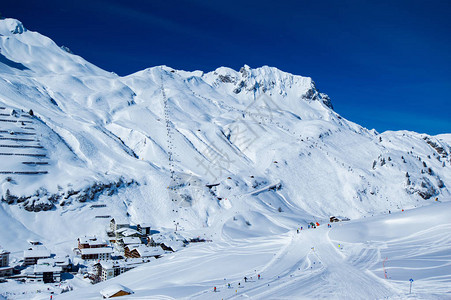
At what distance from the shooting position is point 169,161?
86875 mm

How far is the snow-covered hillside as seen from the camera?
63688 millimetres

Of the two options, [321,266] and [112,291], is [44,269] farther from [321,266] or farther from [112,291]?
[321,266]

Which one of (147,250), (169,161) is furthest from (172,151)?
(147,250)

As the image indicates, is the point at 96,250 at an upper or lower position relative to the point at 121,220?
lower

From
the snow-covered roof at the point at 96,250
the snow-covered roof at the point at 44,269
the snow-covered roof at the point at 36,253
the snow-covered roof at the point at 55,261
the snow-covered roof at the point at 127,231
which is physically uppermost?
the snow-covered roof at the point at 127,231

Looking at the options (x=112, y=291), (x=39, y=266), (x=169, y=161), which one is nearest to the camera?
(x=112, y=291)

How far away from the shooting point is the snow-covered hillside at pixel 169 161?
2507 inches

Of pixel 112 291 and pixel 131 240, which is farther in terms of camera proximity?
pixel 131 240

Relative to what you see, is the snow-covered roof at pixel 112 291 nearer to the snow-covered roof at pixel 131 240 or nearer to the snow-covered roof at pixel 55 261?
the snow-covered roof at pixel 55 261

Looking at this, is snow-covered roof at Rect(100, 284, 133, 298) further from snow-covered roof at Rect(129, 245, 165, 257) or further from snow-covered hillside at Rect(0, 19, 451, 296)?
snow-covered hillside at Rect(0, 19, 451, 296)

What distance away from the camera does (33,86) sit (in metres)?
106

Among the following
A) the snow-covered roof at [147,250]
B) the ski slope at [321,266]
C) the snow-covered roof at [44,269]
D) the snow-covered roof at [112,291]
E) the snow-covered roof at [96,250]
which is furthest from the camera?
the snow-covered roof at [96,250]

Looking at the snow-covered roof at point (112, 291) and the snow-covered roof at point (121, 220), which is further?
the snow-covered roof at point (121, 220)

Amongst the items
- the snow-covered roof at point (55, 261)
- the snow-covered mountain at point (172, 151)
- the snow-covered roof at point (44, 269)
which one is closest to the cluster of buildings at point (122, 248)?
the snow-covered roof at point (55, 261)
